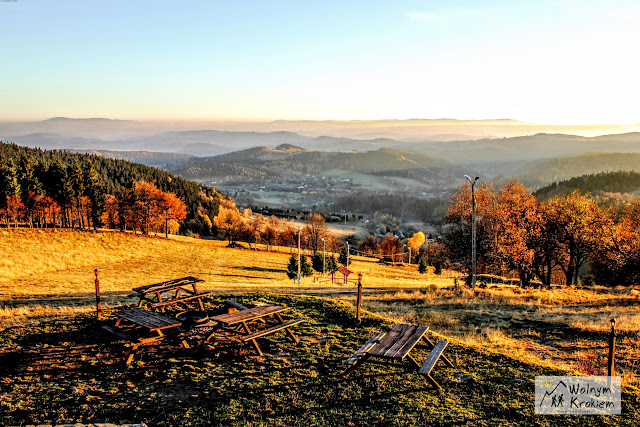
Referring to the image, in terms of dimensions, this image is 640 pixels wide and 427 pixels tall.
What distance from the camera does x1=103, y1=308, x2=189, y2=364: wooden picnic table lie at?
28.7 feet

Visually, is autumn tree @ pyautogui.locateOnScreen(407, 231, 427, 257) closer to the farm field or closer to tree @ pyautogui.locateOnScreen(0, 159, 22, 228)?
tree @ pyautogui.locateOnScreen(0, 159, 22, 228)

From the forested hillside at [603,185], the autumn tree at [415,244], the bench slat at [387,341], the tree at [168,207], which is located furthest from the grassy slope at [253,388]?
the forested hillside at [603,185]

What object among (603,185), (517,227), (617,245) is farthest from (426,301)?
(603,185)

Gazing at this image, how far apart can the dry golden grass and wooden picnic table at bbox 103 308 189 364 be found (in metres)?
4.97

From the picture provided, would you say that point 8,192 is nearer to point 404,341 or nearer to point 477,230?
point 477,230

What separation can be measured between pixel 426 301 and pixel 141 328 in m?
13.0

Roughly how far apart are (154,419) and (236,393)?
1468 mm

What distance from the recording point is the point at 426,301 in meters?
18.5

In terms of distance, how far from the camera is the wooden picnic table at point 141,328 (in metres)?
8.75

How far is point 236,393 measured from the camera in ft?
23.6

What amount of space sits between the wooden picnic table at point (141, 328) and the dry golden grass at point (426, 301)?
4.97 m

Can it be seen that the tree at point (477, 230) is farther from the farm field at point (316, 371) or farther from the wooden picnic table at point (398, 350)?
the wooden picnic table at point (398, 350)

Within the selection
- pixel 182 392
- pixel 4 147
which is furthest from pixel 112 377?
pixel 4 147

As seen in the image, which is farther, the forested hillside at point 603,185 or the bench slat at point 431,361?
the forested hillside at point 603,185
